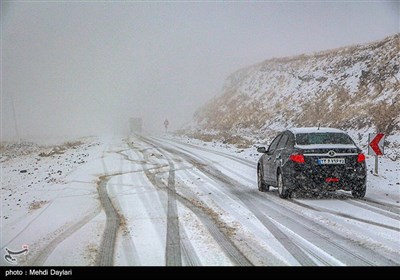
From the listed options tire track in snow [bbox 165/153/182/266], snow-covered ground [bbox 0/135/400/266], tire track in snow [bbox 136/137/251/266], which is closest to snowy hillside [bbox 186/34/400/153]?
snow-covered ground [bbox 0/135/400/266]

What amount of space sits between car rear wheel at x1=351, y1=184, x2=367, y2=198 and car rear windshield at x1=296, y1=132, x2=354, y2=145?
1.13 m

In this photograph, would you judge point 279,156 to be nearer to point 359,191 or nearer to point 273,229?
point 359,191

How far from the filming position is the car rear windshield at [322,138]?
9633mm

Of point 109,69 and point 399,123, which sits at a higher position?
point 109,69

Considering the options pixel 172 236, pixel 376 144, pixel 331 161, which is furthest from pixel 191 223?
pixel 376 144

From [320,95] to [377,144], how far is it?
72.5 feet

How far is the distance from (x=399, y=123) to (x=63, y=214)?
1724cm

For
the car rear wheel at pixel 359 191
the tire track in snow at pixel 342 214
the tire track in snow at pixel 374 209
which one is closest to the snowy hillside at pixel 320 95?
the car rear wheel at pixel 359 191

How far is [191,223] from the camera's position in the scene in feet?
22.4

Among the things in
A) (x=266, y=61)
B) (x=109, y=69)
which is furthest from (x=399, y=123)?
(x=109, y=69)

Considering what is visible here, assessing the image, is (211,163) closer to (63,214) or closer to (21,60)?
(63,214)

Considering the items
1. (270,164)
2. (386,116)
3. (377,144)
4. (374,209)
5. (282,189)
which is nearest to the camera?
(374,209)

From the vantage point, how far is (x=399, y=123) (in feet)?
64.5

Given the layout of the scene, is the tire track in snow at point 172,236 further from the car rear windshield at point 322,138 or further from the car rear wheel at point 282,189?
the car rear windshield at point 322,138
